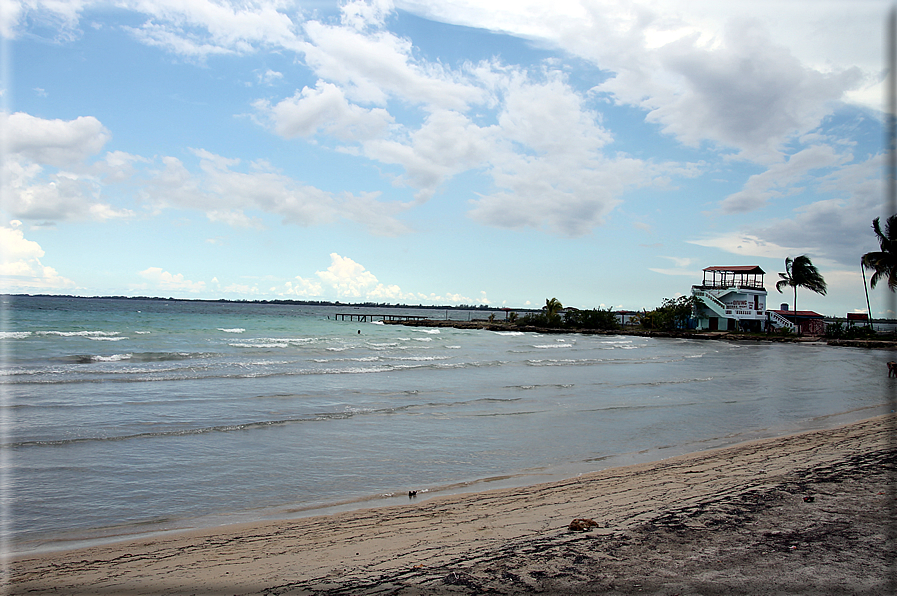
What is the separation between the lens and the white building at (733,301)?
170ft

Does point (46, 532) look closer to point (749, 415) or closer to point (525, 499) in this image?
point (525, 499)

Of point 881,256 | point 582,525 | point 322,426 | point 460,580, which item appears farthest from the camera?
point 881,256

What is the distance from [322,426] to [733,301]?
2090 inches

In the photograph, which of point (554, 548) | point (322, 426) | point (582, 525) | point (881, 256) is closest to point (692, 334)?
point (881, 256)

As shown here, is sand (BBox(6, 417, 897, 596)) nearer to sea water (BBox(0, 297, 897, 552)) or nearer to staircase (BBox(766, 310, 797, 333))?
sea water (BBox(0, 297, 897, 552))

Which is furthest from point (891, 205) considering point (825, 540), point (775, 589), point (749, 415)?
point (749, 415)

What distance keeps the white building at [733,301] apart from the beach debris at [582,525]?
178 ft

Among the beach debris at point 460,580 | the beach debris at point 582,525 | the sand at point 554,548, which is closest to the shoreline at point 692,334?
the sand at point 554,548

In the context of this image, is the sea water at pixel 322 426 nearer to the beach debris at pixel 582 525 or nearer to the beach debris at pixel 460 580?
the beach debris at pixel 582 525

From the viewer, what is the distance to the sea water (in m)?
6.70

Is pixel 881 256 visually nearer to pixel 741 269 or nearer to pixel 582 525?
pixel 741 269

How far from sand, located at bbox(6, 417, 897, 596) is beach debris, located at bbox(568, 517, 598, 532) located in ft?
0.21

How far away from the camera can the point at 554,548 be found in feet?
14.3

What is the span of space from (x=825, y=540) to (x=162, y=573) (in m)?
5.67
